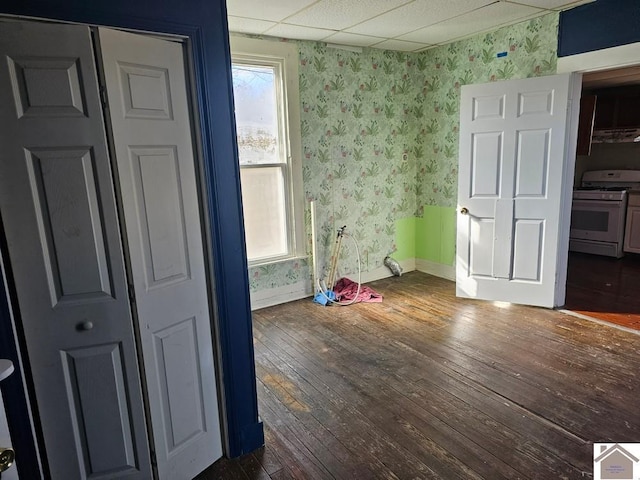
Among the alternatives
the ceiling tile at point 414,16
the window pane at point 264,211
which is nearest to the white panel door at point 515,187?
the ceiling tile at point 414,16

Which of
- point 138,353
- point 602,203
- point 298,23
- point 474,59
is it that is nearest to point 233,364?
point 138,353

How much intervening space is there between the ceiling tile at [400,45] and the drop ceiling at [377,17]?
8cm

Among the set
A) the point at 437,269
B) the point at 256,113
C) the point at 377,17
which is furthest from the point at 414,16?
the point at 437,269

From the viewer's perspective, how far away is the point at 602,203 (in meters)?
5.40

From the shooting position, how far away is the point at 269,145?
12.8 feet

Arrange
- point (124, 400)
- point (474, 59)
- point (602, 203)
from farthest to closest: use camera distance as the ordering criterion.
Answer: point (602, 203)
point (474, 59)
point (124, 400)

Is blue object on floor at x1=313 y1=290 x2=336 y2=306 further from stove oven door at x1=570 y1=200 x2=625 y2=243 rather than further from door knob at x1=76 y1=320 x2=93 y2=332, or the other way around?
stove oven door at x1=570 y1=200 x2=625 y2=243

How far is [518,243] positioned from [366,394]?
2178 millimetres

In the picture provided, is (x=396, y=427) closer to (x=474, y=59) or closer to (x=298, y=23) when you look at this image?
(x=298, y=23)

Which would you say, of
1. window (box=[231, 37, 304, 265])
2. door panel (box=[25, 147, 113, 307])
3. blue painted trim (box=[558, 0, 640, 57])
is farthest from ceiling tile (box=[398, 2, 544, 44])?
door panel (box=[25, 147, 113, 307])

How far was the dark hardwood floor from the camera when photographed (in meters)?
3.64

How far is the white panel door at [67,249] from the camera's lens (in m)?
1.37

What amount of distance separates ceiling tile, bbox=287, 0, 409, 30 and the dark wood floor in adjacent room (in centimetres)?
252

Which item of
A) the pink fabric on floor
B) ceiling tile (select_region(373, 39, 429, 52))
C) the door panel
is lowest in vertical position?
the pink fabric on floor
